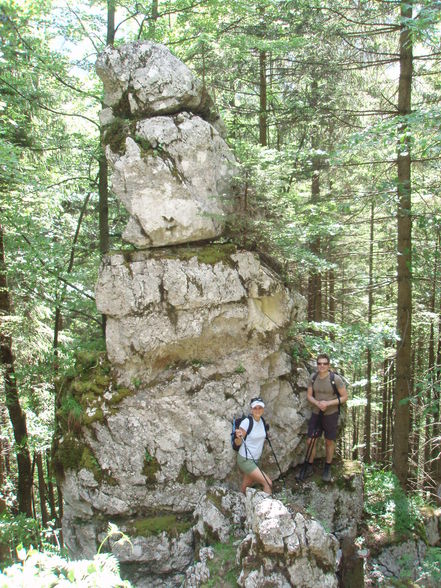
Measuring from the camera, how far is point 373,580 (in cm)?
738

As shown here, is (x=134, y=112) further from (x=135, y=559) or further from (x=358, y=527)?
(x=358, y=527)

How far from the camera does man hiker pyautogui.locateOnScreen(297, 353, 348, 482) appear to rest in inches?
312

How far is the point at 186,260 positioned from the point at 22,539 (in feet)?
21.2

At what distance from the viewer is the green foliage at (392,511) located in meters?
8.49

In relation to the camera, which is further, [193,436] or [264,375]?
[264,375]

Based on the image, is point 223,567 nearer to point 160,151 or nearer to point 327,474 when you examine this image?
point 327,474

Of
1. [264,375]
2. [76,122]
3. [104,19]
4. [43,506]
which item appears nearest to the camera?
[264,375]

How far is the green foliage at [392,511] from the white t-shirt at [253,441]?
3154 mm

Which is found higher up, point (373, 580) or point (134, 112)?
point (134, 112)

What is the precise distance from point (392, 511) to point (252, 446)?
3.69 meters

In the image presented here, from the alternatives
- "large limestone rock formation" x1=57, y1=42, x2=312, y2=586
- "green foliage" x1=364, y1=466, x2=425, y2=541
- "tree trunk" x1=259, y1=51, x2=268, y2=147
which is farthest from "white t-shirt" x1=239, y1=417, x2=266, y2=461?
"tree trunk" x1=259, y1=51, x2=268, y2=147

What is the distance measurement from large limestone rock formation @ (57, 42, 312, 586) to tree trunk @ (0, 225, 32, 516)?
293cm

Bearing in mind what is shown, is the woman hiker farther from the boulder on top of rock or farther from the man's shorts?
the boulder on top of rock

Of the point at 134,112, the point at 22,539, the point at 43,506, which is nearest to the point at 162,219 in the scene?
the point at 134,112
